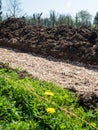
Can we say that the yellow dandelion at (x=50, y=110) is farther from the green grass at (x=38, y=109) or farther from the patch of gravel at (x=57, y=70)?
the patch of gravel at (x=57, y=70)

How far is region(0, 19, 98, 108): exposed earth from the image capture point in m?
6.85

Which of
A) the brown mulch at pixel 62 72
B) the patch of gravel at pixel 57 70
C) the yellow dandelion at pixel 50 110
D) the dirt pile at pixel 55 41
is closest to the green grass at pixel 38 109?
the yellow dandelion at pixel 50 110

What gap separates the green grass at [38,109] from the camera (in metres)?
4.52

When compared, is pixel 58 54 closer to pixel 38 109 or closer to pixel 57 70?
pixel 57 70

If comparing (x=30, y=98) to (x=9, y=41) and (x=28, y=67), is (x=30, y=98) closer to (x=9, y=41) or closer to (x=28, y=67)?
(x=28, y=67)

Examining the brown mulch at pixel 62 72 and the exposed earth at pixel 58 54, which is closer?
the brown mulch at pixel 62 72

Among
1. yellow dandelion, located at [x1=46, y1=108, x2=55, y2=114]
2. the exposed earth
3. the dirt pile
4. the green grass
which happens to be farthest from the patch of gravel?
yellow dandelion, located at [x1=46, y1=108, x2=55, y2=114]

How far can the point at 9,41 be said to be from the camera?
10.5 m

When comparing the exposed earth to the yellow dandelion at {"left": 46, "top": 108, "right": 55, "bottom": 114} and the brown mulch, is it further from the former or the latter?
the yellow dandelion at {"left": 46, "top": 108, "right": 55, "bottom": 114}

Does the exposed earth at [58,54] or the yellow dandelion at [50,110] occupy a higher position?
the exposed earth at [58,54]

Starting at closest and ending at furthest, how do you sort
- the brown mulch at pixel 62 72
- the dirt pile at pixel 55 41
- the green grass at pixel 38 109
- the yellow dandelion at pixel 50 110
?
the green grass at pixel 38 109 → the yellow dandelion at pixel 50 110 → the brown mulch at pixel 62 72 → the dirt pile at pixel 55 41

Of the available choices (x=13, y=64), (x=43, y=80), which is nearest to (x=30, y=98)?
(x=43, y=80)

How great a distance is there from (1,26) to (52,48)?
3588mm

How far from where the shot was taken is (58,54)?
9352 millimetres
